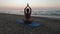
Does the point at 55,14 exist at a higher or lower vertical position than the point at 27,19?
lower

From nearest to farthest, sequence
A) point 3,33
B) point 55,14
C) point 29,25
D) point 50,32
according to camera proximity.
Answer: point 3,33 < point 50,32 < point 29,25 < point 55,14

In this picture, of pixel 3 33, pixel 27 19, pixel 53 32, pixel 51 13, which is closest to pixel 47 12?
pixel 51 13

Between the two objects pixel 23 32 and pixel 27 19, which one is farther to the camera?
pixel 27 19

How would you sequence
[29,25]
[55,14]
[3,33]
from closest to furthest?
1. [3,33]
2. [29,25]
3. [55,14]

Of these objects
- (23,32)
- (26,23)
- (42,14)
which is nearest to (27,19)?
(26,23)

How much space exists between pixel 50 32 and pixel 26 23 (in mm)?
790

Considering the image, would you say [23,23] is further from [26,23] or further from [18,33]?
[18,33]

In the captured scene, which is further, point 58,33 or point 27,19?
point 27,19

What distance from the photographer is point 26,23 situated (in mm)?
3643

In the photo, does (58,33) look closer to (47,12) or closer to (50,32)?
(50,32)

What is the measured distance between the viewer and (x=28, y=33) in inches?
114

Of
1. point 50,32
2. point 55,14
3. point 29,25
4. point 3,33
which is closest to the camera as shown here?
point 3,33

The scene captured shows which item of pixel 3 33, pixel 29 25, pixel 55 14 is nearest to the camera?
pixel 3 33

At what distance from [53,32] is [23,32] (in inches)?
23.8
